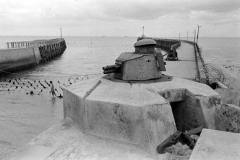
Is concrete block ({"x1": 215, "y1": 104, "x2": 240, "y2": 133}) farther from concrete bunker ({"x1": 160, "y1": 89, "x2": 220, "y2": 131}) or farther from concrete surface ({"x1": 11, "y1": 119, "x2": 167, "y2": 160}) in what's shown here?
concrete surface ({"x1": 11, "y1": 119, "x2": 167, "y2": 160})

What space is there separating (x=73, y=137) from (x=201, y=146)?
3.19 metres

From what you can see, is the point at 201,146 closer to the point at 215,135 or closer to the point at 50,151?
the point at 215,135

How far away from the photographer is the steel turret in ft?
22.7

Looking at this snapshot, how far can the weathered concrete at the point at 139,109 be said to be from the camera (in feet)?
17.9

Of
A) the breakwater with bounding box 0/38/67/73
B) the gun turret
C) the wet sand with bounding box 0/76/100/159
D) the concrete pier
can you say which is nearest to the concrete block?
the concrete pier

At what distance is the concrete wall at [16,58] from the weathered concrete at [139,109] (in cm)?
2122

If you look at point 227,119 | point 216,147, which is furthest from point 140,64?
point 216,147

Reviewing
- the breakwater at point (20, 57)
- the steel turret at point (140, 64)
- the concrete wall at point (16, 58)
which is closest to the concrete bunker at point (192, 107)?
the steel turret at point (140, 64)

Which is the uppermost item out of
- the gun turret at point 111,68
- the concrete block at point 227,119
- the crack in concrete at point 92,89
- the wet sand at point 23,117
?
the gun turret at point 111,68

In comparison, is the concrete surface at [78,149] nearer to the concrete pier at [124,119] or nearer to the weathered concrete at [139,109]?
the concrete pier at [124,119]

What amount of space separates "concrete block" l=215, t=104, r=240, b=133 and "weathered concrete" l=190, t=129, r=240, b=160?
59.2 inches

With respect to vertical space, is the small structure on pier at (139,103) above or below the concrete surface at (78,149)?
above

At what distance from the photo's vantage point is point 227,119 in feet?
21.5

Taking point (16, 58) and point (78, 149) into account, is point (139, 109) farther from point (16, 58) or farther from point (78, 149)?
point (16, 58)
